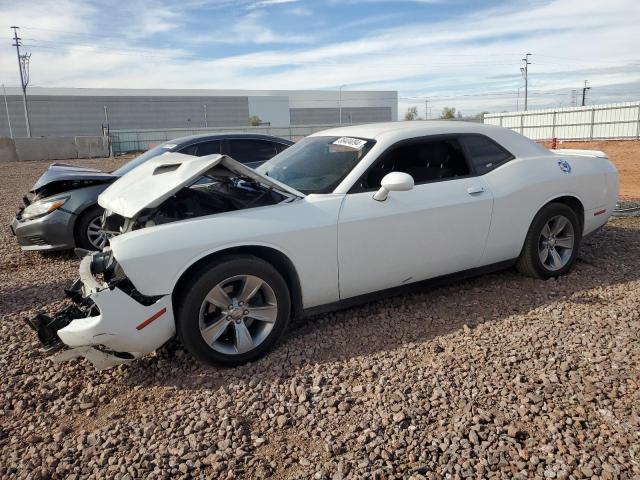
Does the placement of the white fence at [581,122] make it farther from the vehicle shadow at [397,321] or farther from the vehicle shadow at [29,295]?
the vehicle shadow at [29,295]

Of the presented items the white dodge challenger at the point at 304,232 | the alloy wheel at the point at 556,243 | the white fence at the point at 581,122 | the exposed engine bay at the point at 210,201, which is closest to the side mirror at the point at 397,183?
the white dodge challenger at the point at 304,232

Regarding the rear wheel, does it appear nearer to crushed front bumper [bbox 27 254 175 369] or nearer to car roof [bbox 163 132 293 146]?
car roof [bbox 163 132 293 146]

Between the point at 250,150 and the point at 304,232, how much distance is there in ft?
17.1

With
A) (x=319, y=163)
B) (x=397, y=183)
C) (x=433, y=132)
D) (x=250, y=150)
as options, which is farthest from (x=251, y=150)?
(x=397, y=183)

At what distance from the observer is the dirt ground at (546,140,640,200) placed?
40.4 ft

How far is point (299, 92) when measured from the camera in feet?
295

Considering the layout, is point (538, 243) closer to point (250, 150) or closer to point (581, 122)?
point (250, 150)

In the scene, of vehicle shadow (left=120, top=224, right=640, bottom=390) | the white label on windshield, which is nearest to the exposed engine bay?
Answer: the white label on windshield

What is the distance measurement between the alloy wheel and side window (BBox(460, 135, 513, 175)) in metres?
0.79

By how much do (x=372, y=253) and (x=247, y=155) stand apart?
16.6 ft

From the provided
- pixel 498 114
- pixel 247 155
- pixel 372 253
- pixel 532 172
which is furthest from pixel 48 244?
pixel 498 114

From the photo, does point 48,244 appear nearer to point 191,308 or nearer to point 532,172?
point 191,308

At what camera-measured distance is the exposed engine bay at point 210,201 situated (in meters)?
3.56

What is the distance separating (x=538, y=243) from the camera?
182 inches
